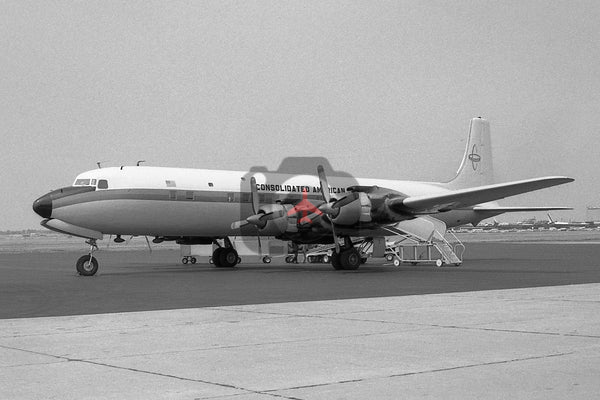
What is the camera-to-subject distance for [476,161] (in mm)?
38469

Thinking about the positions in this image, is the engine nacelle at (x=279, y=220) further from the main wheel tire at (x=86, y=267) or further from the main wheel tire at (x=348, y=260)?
the main wheel tire at (x=86, y=267)

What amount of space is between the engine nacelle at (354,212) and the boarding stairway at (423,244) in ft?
9.67

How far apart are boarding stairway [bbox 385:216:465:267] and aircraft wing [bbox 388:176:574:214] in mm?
2569

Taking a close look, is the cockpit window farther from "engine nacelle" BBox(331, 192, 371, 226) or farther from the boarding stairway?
the boarding stairway

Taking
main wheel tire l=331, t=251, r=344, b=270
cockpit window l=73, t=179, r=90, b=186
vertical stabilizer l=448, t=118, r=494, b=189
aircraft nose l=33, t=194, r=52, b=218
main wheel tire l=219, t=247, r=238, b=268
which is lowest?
main wheel tire l=331, t=251, r=344, b=270

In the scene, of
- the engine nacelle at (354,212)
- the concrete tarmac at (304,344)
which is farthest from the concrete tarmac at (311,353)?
the engine nacelle at (354,212)

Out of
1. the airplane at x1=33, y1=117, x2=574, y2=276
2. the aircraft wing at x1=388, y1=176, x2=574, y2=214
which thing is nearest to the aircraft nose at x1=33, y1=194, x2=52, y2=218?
the airplane at x1=33, y1=117, x2=574, y2=276

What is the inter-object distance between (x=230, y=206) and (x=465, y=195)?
870cm

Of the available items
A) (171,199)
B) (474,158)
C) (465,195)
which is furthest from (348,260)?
(474,158)

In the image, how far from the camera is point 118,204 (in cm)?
2595

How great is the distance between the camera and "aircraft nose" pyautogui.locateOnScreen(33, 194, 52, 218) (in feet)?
80.0

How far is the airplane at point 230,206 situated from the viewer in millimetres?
25344

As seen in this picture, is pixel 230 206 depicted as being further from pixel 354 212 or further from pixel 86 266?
pixel 86 266

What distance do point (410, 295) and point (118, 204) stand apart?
13.4m
